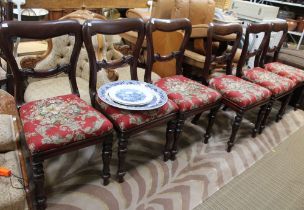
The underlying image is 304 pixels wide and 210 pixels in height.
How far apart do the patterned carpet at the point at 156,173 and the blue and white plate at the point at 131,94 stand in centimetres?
54

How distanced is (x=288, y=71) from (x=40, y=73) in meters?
2.24

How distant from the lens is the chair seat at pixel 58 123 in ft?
4.27

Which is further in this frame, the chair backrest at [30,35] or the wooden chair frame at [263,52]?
the wooden chair frame at [263,52]

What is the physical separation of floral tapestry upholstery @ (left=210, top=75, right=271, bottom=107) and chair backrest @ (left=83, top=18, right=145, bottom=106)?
72cm

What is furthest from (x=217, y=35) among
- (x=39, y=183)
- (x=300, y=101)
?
(x=39, y=183)

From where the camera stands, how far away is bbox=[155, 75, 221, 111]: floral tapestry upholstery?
→ 1834 mm

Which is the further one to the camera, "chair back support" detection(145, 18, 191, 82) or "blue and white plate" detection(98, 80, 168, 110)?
"chair back support" detection(145, 18, 191, 82)

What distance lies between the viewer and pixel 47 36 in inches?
58.7

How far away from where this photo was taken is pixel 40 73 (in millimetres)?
1542

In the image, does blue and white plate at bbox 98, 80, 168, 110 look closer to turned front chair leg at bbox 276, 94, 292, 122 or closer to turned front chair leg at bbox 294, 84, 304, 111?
turned front chair leg at bbox 276, 94, 292, 122

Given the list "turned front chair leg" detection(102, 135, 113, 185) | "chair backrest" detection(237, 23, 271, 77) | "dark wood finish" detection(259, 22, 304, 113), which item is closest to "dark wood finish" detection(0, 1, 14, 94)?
"turned front chair leg" detection(102, 135, 113, 185)

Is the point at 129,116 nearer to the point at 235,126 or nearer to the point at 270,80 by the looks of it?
the point at 235,126

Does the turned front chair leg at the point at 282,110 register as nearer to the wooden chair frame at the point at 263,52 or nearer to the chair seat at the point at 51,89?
the wooden chair frame at the point at 263,52

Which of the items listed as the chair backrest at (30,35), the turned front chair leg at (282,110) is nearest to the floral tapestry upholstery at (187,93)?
the chair backrest at (30,35)
